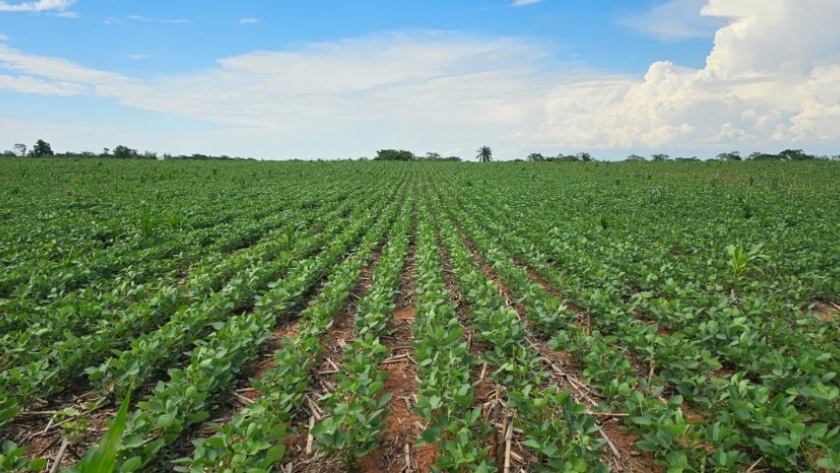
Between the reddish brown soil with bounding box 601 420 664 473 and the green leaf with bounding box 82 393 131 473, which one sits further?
the reddish brown soil with bounding box 601 420 664 473

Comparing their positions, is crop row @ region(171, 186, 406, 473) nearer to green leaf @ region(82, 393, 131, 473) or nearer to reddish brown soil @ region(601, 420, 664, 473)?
green leaf @ region(82, 393, 131, 473)

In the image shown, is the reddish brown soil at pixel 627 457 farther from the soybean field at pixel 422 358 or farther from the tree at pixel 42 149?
the tree at pixel 42 149

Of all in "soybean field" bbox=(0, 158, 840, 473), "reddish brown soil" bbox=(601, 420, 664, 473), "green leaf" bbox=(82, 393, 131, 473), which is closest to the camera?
"green leaf" bbox=(82, 393, 131, 473)

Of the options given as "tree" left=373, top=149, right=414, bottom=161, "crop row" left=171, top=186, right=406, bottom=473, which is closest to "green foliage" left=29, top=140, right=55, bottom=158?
"tree" left=373, top=149, right=414, bottom=161

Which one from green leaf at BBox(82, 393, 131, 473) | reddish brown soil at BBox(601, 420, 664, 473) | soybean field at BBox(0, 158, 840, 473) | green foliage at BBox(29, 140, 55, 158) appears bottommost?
reddish brown soil at BBox(601, 420, 664, 473)

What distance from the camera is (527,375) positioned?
3717 millimetres

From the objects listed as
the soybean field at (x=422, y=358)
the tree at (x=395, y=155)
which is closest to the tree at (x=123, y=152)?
the tree at (x=395, y=155)

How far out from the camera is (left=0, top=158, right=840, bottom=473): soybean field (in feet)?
8.43

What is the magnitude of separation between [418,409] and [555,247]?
247 inches

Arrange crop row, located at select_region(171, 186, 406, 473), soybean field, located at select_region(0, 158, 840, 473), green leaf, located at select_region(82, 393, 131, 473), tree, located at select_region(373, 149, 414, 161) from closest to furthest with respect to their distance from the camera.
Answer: green leaf, located at select_region(82, 393, 131, 473) → crop row, located at select_region(171, 186, 406, 473) → soybean field, located at select_region(0, 158, 840, 473) → tree, located at select_region(373, 149, 414, 161)

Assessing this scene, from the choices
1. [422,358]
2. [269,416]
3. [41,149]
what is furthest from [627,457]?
[41,149]

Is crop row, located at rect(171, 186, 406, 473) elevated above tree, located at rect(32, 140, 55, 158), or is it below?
below

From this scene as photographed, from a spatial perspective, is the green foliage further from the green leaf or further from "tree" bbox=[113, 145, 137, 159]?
the green leaf

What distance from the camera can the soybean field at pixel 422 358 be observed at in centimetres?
257
